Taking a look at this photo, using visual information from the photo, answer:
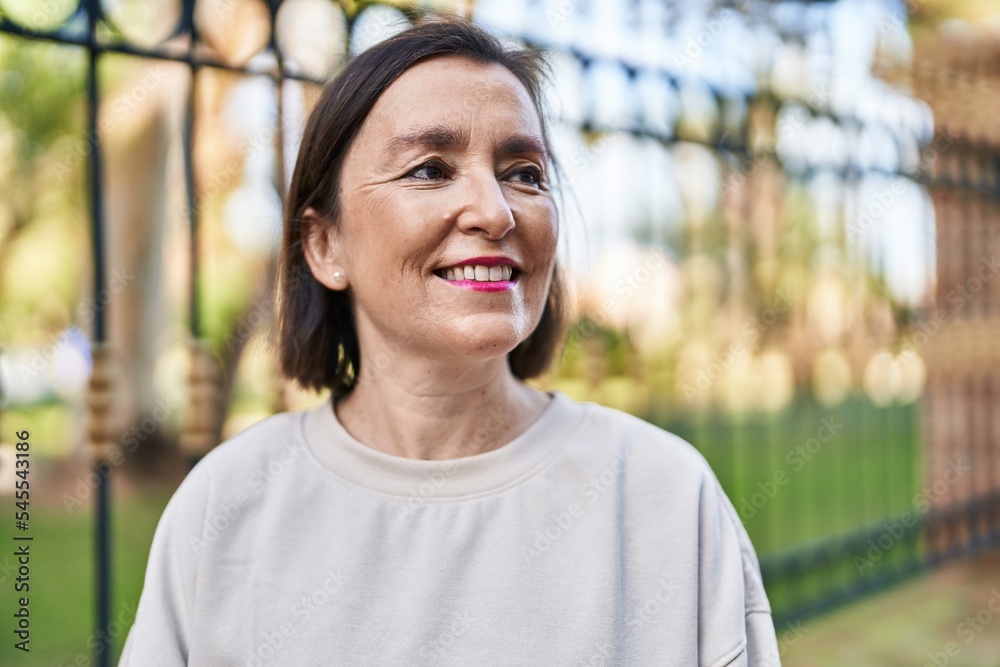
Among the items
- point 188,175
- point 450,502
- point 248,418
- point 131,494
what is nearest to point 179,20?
point 188,175

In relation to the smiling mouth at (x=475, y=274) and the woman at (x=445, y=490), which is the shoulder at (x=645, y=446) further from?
the smiling mouth at (x=475, y=274)

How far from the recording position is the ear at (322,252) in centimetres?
165

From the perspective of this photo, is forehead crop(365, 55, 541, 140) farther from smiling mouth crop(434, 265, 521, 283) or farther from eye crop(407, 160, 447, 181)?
smiling mouth crop(434, 265, 521, 283)

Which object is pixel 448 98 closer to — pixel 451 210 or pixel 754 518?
pixel 451 210

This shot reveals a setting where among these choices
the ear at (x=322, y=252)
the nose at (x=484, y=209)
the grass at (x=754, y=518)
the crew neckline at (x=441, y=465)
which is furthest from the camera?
the grass at (x=754, y=518)

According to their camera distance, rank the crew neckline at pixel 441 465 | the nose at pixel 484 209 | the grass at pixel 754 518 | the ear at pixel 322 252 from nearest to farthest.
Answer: the nose at pixel 484 209 → the crew neckline at pixel 441 465 → the ear at pixel 322 252 → the grass at pixel 754 518

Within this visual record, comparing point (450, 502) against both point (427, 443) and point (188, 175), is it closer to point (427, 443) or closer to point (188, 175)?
point (427, 443)

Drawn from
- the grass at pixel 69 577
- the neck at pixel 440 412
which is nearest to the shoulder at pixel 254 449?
the neck at pixel 440 412

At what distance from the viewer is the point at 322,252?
1683 mm

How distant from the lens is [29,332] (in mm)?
10789

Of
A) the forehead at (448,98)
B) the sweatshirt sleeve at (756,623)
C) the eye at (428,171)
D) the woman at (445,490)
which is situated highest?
the forehead at (448,98)

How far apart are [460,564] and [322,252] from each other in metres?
0.66

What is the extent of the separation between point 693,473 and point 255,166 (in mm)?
2807

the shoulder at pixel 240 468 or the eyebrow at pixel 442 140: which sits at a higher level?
the eyebrow at pixel 442 140
